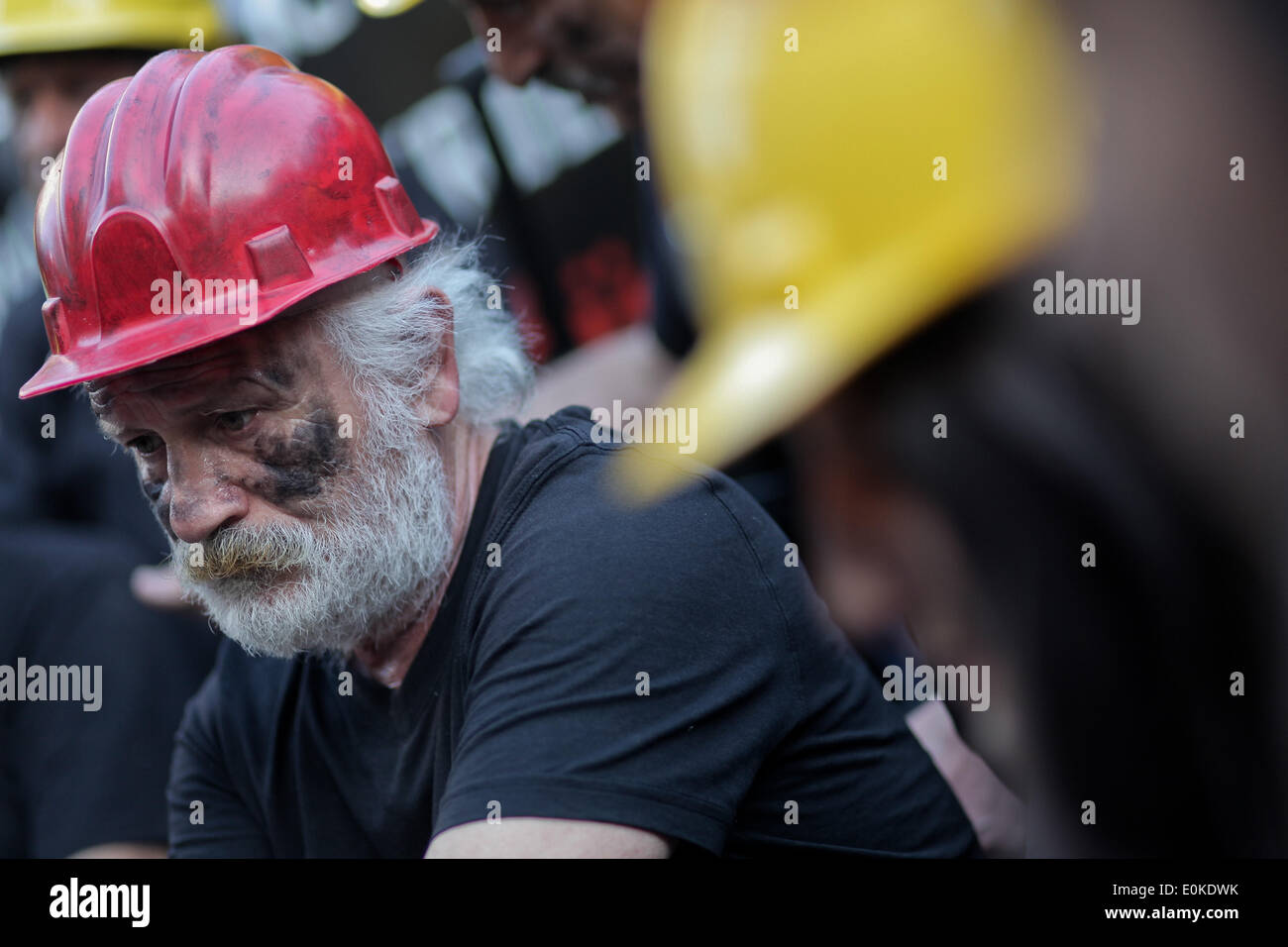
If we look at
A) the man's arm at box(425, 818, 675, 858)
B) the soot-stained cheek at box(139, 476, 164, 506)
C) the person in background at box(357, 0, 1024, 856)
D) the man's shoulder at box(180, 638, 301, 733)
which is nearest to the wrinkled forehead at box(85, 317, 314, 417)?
the soot-stained cheek at box(139, 476, 164, 506)

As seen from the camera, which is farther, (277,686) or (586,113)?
(586,113)

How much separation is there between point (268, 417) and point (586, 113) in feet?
6.65

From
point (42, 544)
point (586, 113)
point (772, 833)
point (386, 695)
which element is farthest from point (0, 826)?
point (586, 113)

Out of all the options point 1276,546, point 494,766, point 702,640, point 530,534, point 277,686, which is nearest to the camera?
point 1276,546

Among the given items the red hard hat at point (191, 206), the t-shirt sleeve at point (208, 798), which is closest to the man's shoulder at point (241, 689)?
the t-shirt sleeve at point (208, 798)

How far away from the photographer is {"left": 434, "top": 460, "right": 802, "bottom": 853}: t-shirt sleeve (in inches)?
67.4

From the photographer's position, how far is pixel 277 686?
236cm

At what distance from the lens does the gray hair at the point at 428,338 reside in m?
2.09

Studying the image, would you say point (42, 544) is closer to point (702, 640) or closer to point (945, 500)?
point (702, 640)

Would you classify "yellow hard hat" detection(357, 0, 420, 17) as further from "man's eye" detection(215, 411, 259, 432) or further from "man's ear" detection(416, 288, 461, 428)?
"man's eye" detection(215, 411, 259, 432)

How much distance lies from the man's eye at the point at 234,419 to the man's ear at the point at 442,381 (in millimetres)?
269

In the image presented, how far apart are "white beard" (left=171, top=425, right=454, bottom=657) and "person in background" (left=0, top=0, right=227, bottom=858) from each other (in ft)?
2.78

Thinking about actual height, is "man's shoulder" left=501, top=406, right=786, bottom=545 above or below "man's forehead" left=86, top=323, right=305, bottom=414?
below

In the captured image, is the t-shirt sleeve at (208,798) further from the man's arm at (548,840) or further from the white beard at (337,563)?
the man's arm at (548,840)
